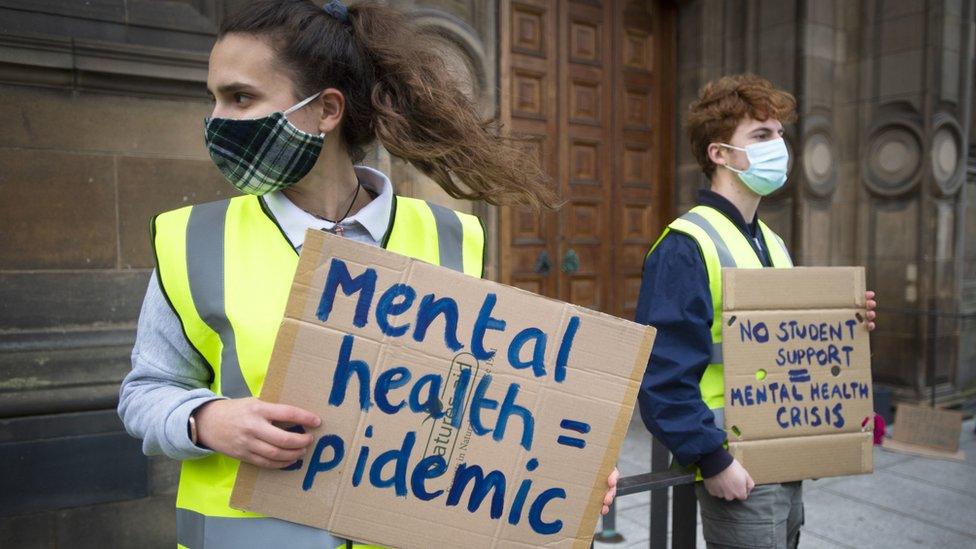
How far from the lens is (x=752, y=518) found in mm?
2012

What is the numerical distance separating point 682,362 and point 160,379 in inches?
53.6

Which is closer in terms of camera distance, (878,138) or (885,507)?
(885,507)

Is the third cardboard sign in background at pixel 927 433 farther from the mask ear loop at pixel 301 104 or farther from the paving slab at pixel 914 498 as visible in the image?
the mask ear loop at pixel 301 104

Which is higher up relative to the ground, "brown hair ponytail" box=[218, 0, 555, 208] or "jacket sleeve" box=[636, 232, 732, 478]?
"brown hair ponytail" box=[218, 0, 555, 208]

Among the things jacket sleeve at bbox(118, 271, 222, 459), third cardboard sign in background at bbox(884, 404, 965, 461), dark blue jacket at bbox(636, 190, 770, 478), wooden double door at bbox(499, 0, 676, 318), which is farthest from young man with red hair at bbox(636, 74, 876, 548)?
third cardboard sign in background at bbox(884, 404, 965, 461)

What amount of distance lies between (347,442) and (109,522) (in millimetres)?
2598

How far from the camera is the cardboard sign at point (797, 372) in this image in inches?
78.1

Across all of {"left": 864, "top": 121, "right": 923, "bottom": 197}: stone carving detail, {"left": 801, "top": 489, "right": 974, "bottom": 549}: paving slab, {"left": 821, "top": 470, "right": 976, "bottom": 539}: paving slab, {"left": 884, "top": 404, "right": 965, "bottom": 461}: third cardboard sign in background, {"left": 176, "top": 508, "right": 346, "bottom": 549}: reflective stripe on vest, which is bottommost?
{"left": 801, "top": 489, "right": 974, "bottom": 549}: paving slab

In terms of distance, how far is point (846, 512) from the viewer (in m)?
4.19

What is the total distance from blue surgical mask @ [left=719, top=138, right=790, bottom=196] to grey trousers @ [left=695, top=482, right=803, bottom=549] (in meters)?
1.00

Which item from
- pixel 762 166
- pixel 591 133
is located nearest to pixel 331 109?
pixel 762 166

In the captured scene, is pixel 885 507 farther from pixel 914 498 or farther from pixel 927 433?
pixel 927 433

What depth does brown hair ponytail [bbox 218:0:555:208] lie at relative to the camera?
1378mm

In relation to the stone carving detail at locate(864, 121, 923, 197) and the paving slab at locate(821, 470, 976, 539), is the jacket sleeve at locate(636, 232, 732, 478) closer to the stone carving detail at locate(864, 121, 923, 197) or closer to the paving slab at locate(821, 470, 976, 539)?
the paving slab at locate(821, 470, 976, 539)
